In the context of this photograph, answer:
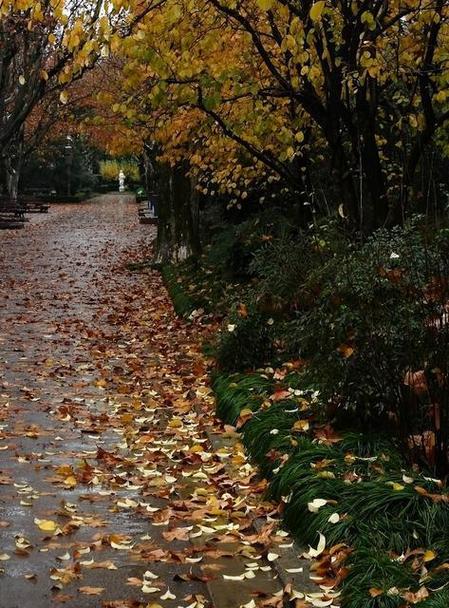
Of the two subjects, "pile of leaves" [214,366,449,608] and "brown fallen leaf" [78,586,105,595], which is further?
"brown fallen leaf" [78,586,105,595]

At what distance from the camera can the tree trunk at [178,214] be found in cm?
1970

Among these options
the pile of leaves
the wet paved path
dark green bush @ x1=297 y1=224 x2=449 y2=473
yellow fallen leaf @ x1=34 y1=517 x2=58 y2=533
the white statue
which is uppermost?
the white statue

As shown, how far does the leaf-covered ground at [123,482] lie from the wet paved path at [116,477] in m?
0.01

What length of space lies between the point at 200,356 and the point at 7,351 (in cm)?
255

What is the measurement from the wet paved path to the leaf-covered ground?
1 cm

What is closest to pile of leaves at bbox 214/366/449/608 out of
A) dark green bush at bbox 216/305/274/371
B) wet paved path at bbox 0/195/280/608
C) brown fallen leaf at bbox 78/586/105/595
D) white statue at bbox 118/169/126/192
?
wet paved path at bbox 0/195/280/608

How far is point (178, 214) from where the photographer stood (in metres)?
19.9

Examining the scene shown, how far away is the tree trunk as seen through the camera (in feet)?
64.6

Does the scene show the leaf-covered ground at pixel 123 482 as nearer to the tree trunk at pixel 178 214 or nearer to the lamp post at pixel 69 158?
the tree trunk at pixel 178 214

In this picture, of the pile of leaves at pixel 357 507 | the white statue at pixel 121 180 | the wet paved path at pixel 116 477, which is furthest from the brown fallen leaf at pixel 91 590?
the white statue at pixel 121 180

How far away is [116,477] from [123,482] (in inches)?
3.4

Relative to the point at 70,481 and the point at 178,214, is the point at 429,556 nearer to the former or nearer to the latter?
the point at 70,481

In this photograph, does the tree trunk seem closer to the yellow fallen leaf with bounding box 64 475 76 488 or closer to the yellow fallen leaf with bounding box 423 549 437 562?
the yellow fallen leaf with bounding box 64 475 76 488

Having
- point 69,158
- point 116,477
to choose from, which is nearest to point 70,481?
point 116,477
